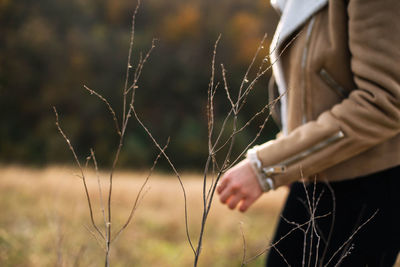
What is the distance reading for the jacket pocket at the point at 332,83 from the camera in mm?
1195

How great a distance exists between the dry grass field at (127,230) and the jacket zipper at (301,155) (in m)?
0.80

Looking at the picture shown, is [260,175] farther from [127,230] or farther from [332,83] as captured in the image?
[127,230]

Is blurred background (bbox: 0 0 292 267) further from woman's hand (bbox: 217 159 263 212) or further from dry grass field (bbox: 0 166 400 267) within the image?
woman's hand (bbox: 217 159 263 212)

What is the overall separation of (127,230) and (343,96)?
A: 4.05 m

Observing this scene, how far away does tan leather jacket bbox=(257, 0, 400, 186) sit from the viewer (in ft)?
3.43

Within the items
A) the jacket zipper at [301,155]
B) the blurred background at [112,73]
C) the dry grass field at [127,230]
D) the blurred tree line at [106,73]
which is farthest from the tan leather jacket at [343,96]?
the blurred tree line at [106,73]

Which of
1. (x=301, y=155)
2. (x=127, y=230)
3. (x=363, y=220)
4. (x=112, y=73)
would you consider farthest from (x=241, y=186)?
(x=112, y=73)

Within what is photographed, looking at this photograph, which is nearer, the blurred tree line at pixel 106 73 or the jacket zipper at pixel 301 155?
the jacket zipper at pixel 301 155

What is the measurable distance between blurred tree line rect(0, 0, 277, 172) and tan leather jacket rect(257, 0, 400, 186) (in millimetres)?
26386

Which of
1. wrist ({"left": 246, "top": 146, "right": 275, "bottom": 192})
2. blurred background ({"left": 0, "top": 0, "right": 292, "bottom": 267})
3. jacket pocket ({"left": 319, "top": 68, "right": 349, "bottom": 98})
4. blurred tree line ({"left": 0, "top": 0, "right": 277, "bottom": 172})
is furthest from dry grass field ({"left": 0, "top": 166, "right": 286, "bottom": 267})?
blurred tree line ({"left": 0, "top": 0, "right": 277, "bottom": 172})

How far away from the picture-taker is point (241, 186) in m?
1.21

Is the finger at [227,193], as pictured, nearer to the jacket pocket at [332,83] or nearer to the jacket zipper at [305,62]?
the jacket zipper at [305,62]

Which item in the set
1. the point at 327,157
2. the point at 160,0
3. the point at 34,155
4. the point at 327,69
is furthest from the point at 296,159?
the point at 160,0

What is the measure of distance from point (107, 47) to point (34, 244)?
29436 mm
